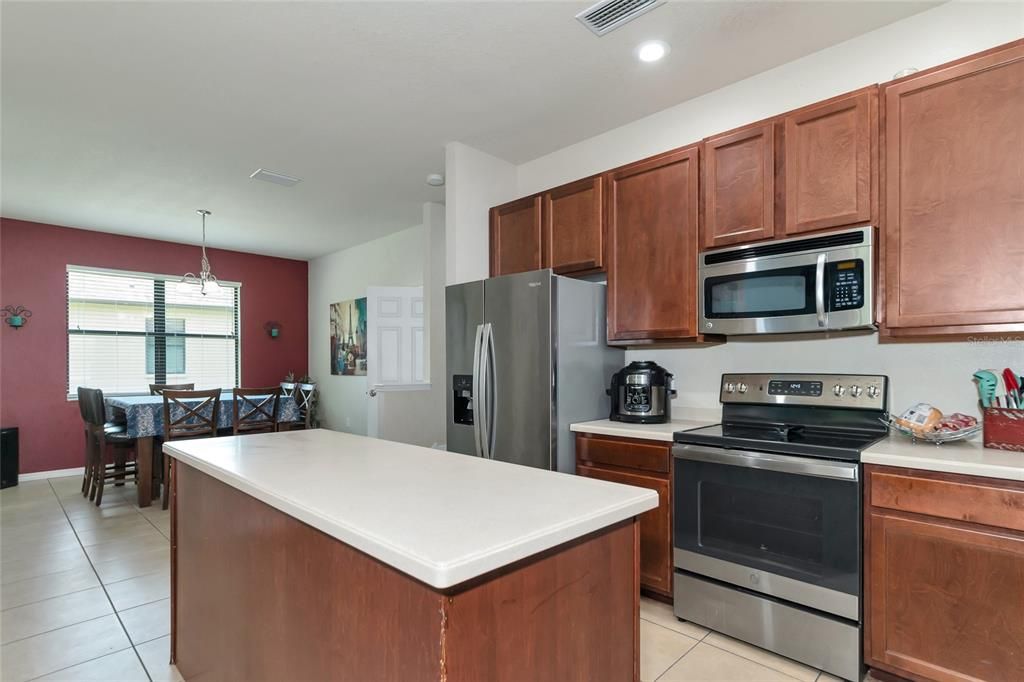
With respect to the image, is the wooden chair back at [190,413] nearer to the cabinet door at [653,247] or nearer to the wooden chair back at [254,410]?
A: the wooden chair back at [254,410]

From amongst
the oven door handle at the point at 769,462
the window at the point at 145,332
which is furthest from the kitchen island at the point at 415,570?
the window at the point at 145,332

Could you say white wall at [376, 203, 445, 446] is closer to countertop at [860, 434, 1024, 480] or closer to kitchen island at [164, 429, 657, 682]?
kitchen island at [164, 429, 657, 682]

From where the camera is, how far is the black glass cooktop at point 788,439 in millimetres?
1969

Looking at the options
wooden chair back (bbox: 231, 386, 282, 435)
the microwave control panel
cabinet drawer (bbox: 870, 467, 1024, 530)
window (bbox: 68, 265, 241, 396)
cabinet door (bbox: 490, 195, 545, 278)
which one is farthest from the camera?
window (bbox: 68, 265, 241, 396)

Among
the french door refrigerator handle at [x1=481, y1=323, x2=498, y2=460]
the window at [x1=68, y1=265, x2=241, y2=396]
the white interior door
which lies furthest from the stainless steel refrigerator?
the window at [x1=68, y1=265, x2=241, y2=396]

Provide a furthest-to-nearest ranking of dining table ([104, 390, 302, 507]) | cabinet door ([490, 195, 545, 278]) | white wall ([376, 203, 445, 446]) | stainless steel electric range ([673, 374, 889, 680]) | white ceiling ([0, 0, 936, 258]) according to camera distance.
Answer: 1. white wall ([376, 203, 445, 446])
2. dining table ([104, 390, 302, 507])
3. cabinet door ([490, 195, 545, 278])
4. white ceiling ([0, 0, 936, 258])
5. stainless steel electric range ([673, 374, 889, 680])

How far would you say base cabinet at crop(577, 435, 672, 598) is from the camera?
2.47m

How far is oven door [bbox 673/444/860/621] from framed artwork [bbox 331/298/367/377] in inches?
187

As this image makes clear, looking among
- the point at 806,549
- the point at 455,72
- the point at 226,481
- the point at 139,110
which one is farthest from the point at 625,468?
the point at 139,110

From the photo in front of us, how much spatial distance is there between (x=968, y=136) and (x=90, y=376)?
24.4ft

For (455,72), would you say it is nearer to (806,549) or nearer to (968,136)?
(968,136)

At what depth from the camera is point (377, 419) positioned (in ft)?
15.0

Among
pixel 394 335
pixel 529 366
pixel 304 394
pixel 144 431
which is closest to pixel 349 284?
pixel 304 394

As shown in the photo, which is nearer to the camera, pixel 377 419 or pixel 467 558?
pixel 467 558
